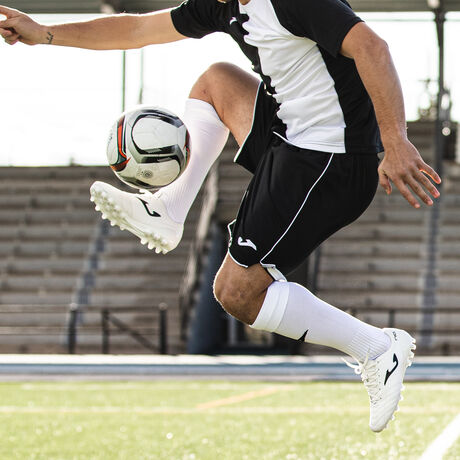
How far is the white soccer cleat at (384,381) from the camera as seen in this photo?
335 centimetres

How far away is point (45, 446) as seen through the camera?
453cm

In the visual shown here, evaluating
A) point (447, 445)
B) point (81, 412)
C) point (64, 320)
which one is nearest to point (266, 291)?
point (447, 445)

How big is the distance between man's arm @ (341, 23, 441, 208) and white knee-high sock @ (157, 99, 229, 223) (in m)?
0.96

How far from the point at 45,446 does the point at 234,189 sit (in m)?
12.6

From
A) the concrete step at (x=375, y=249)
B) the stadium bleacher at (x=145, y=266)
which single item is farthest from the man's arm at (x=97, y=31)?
the concrete step at (x=375, y=249)

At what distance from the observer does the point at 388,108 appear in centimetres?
278

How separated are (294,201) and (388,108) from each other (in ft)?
1.68

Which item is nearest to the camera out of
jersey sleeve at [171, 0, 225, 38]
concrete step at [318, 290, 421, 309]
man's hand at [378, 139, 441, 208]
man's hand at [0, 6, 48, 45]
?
man's hand at [378, 139, 441, 208]

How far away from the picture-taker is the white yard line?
3.94 m

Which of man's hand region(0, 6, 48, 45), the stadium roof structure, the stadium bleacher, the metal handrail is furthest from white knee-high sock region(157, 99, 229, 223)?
the stadium roof structure

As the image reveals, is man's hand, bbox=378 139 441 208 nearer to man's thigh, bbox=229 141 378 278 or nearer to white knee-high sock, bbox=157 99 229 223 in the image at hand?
man's thigh, bbox=229 141 378 278

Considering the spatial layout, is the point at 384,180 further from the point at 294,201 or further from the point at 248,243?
the point at 248,243

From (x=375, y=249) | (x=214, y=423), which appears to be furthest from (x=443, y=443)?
(x=375, y=249)

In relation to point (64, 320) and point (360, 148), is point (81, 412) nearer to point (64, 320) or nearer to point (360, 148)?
point (360, 148)
